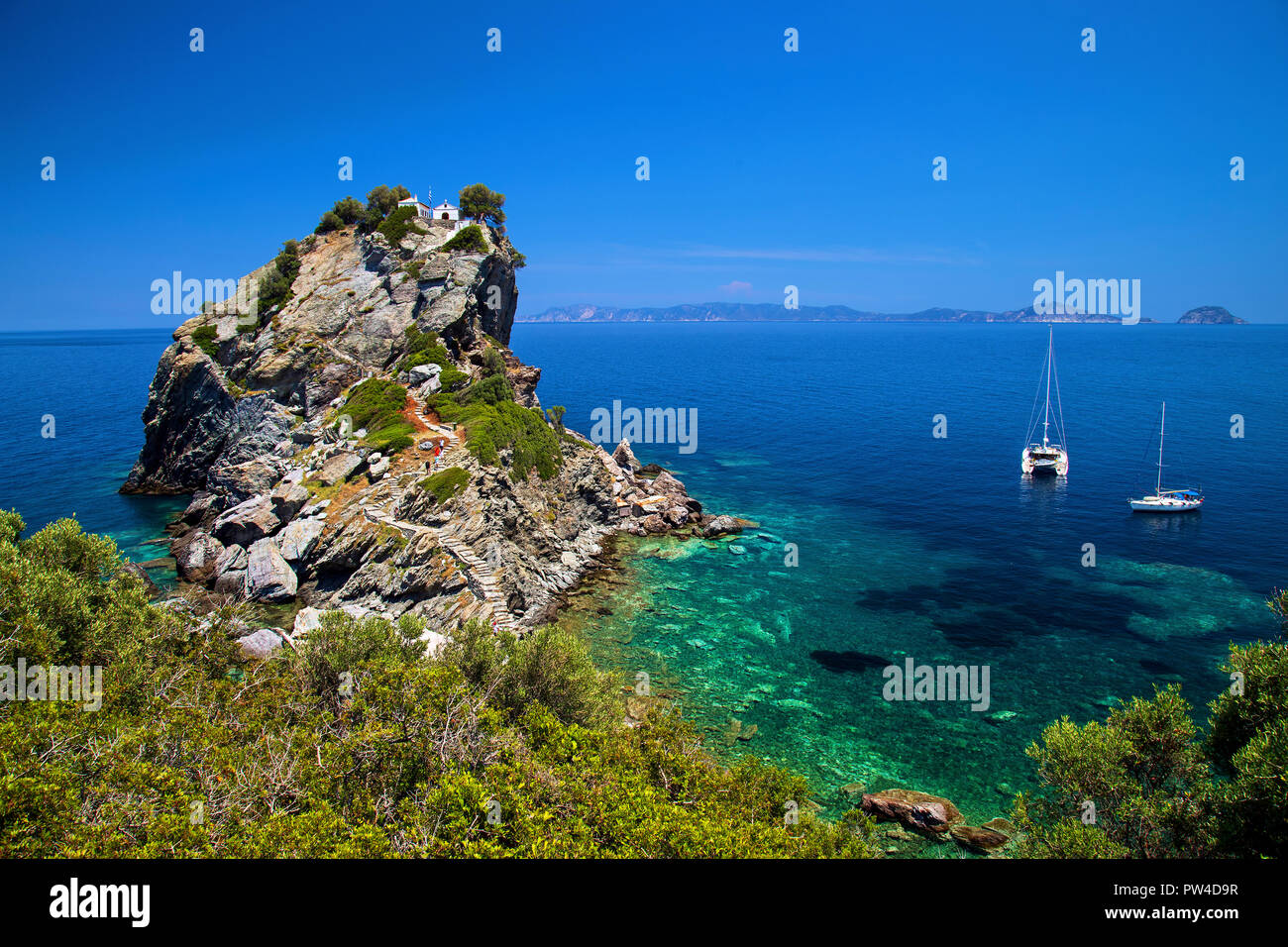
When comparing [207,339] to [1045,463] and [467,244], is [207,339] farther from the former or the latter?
[1045,463]

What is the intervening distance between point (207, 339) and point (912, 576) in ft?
232

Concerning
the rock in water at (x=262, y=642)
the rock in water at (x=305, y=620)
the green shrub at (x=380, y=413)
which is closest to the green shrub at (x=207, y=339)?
the green shrub at (x=380, y=413)

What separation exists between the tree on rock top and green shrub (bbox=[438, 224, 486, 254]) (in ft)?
24.3

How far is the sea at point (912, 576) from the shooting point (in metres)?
31.8

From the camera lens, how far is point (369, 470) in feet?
→ 153

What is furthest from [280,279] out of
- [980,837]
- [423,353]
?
[980,837]

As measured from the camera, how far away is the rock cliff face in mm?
40281

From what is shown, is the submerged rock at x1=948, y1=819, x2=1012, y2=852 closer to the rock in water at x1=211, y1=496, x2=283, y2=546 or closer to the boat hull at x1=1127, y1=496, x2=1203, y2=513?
the rock in water at x1=211, y1=496, x2=283, y2=546

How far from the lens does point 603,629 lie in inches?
1588

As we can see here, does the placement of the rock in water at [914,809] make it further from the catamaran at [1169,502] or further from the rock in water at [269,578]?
the catamaran at [1169,502]

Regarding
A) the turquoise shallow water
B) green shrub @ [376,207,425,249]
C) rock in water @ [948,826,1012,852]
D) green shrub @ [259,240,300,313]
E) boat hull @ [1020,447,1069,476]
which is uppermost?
green shrub @ [376,207,425,249]

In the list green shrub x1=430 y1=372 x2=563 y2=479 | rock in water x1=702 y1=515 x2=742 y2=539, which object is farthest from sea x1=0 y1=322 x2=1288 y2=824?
green shrub x1=430 y1=372 x2=563 y2=479
